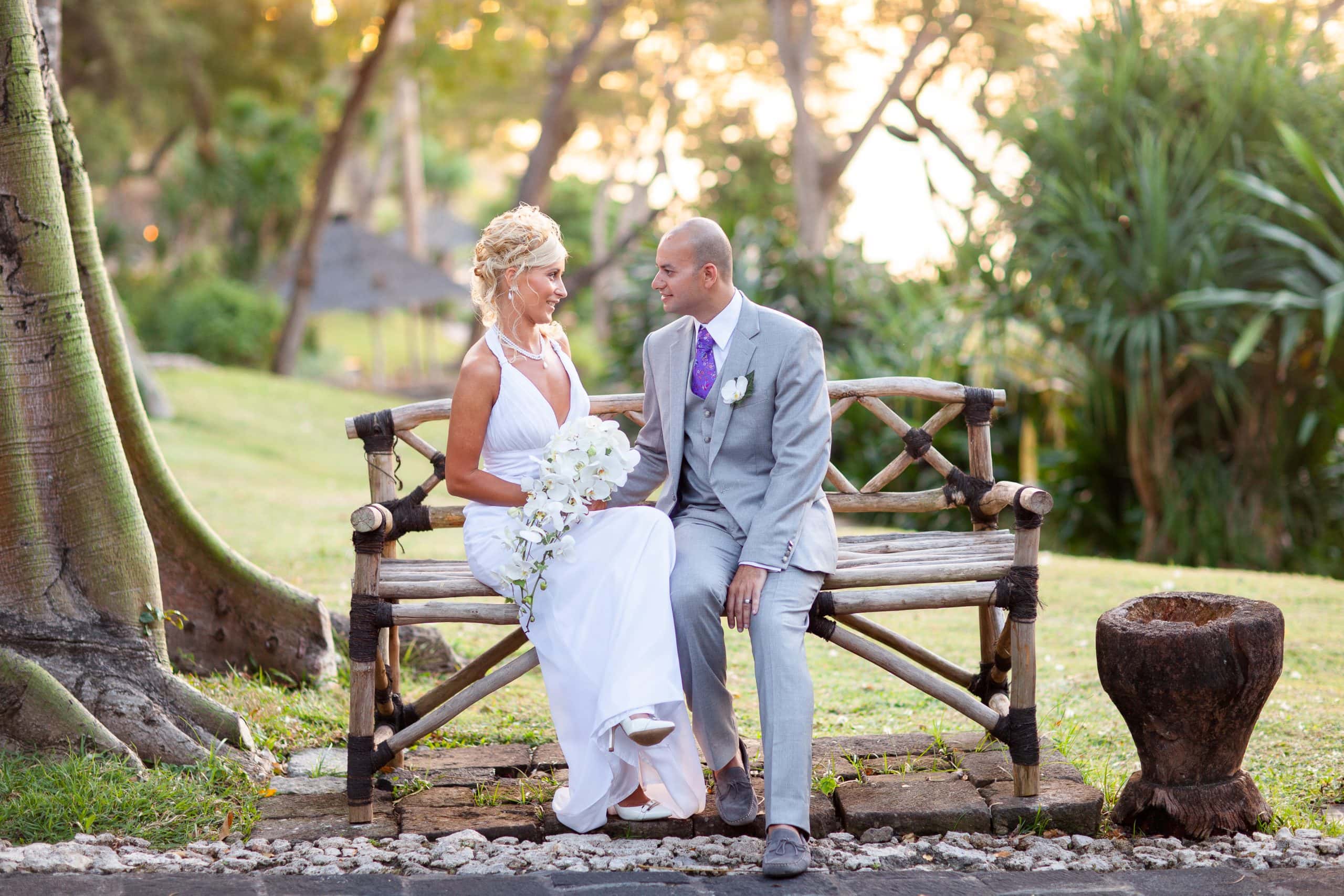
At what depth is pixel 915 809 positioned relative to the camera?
3453 millimetres

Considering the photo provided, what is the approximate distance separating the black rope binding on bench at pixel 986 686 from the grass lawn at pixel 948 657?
209 mm

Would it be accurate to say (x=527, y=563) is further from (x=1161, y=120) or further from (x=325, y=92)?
(x=325, y=92)

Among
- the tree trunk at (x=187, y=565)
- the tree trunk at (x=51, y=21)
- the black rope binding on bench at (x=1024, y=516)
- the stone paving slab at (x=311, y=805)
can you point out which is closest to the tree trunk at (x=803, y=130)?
the tree trunk at (x=51, y=21)

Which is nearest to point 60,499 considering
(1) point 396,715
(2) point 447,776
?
(1) point 396,715

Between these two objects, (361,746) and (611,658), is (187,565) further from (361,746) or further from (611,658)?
(611,658)

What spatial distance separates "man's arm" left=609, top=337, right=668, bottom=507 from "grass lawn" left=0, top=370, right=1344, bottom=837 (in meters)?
0.93

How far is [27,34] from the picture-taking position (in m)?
3.82

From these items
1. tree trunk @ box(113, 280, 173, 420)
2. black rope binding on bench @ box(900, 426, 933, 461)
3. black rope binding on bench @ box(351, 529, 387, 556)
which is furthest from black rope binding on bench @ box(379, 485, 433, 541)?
tree trunk @ box(113, 280, 173, 420)

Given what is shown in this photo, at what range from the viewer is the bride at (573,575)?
3.37m

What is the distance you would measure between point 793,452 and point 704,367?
1.31 ft

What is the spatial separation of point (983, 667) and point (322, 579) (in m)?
3.76

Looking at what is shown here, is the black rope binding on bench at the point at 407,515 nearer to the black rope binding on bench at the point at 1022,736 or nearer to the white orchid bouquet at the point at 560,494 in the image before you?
the white orchid bouquet at the point at 560,494

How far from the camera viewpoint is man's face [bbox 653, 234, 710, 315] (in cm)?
365

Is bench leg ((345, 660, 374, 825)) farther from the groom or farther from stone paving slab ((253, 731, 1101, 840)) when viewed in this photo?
the groom
